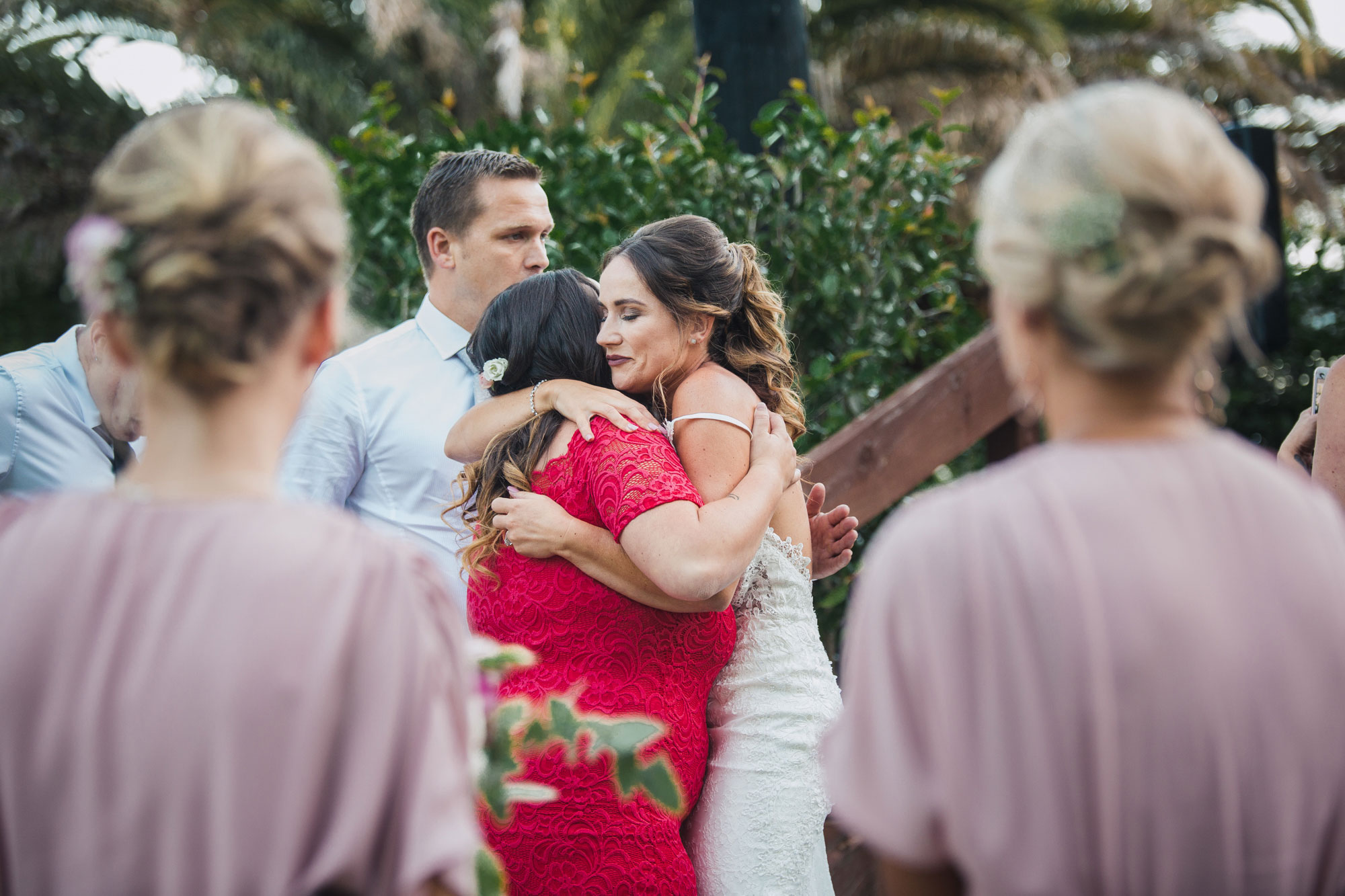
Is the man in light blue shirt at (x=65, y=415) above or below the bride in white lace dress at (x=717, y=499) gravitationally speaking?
above

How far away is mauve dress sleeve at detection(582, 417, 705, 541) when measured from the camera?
2.15m

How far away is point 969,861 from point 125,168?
1154 millimetres

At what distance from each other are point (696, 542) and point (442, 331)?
1301 millimetres

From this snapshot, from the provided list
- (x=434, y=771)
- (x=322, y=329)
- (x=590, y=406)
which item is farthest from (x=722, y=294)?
(x=434, y=771)

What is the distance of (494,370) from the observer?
2504 mm

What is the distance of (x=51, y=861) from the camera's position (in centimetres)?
118

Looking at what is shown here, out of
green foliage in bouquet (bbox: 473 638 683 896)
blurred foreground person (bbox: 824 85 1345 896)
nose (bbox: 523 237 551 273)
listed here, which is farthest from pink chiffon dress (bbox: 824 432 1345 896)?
nose (bbox: 523 237 551 273)

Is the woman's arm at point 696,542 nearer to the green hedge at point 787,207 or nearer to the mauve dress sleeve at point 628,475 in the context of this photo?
the mauve dress sleeve at point 628,475

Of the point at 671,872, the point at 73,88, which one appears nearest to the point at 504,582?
the point at 671,872

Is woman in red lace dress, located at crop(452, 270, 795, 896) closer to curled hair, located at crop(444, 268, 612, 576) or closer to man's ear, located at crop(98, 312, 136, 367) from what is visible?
curled hair, located at crop(444, 268, 612, 576)

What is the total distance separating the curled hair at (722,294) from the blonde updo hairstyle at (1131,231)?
1317 mm

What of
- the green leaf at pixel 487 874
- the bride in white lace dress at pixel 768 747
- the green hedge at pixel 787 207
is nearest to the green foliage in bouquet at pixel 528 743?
the green leaf at pixel 487 874

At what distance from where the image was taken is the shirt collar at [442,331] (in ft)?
10.2

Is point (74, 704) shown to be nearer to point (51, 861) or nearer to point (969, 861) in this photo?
point (51, 861)
